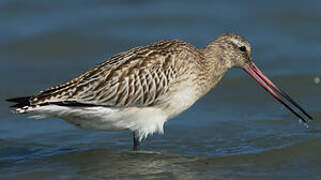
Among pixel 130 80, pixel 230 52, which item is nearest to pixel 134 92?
pixel 130 80

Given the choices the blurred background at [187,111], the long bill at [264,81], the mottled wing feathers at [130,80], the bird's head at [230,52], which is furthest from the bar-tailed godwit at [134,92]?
the long bill at [264,81]

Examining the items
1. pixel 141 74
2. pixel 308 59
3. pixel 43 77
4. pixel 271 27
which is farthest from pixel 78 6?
pixel 141 74

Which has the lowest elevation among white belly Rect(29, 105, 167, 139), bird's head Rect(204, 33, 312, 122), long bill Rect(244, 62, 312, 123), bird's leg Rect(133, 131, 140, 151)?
bird's leg Rect(133, 131, 140, 151)

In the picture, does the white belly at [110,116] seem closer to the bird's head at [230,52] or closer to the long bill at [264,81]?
the bird's head at [230,52]

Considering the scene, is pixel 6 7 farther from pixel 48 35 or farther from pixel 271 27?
pixel 271 27

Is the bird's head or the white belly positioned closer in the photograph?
the white belly

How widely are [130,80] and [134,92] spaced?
0.17m

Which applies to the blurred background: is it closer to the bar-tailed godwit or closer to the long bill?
the long bill

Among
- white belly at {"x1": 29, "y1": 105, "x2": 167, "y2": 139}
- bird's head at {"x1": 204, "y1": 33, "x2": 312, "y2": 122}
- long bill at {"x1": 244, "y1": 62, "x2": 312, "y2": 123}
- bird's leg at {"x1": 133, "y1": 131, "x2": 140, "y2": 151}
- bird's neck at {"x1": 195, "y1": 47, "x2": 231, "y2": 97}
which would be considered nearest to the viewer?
white belly at {"x1": 29, "y1": 105, "x2": 167, "y2": 139}

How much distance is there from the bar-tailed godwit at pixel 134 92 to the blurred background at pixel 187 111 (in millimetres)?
621

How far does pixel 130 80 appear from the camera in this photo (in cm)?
1045

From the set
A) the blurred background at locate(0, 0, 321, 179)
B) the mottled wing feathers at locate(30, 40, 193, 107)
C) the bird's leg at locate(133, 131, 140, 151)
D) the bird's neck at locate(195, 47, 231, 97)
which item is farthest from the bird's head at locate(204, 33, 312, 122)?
the bird's leg at locate(133, 131, 140, 151)

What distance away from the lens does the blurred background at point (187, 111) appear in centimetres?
1033

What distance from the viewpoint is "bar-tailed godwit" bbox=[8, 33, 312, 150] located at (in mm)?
10164
